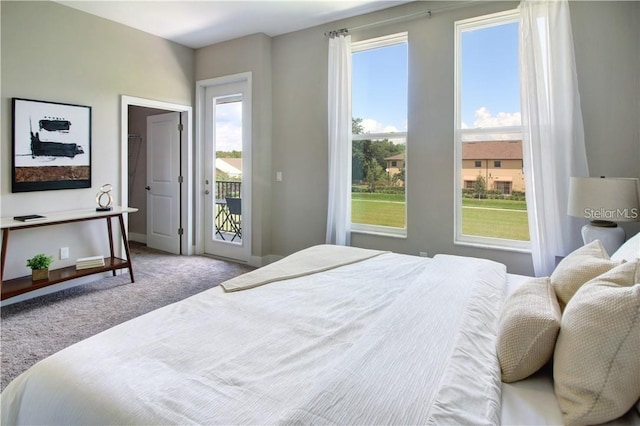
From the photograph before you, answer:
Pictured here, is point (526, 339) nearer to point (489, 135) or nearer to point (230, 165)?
point (489, 135)

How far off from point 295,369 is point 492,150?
10.1 ft

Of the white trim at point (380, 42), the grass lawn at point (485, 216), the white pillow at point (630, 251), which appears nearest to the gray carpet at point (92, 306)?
the grass lawn at point (485, 216)

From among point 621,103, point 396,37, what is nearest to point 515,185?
point 621,103

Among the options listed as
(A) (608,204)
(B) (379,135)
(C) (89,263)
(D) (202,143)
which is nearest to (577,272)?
(A) (608,204)

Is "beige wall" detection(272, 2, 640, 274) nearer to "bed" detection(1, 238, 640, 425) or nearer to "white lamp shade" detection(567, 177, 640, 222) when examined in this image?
"white lamp shade" detection(567, 177, 640, 222)

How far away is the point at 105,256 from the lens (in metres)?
4.14

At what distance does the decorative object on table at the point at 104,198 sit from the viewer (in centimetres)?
384

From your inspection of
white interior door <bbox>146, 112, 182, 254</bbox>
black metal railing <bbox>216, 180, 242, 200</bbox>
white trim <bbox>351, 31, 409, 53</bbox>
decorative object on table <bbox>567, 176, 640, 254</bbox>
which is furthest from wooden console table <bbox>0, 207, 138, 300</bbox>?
decorative object on table <bbox>567, 176, 640, 254</bbox>

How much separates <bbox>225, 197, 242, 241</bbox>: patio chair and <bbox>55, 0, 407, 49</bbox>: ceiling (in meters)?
2.13

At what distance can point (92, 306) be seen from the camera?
3.26 m

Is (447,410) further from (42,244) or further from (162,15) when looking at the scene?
(162,15)

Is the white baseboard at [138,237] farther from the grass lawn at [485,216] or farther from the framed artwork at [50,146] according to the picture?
the grass lawn at [485,216]

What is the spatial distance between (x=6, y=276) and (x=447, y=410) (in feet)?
13.3

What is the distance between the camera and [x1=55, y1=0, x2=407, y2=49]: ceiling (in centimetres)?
367
